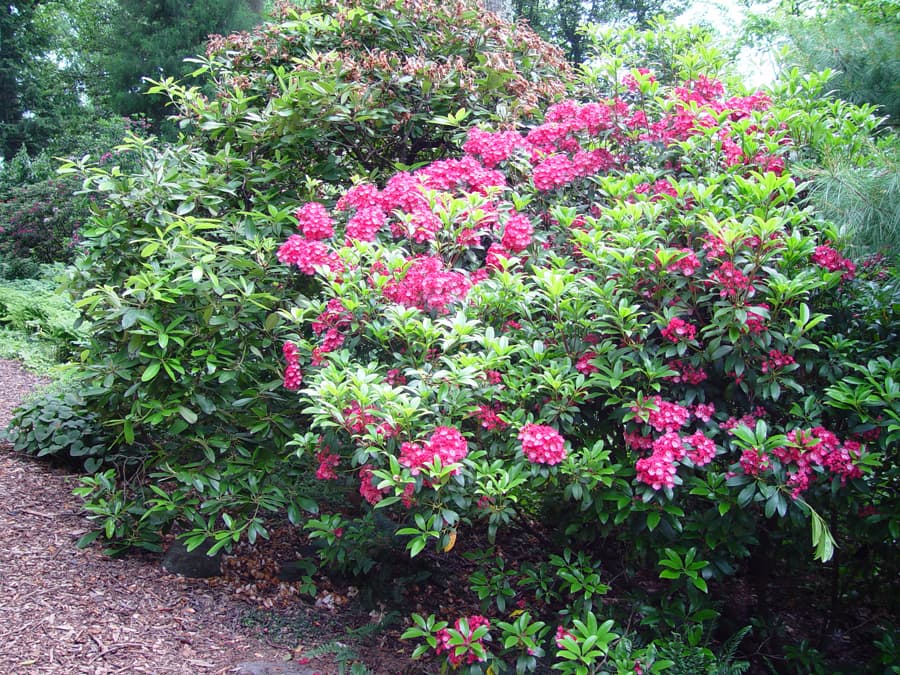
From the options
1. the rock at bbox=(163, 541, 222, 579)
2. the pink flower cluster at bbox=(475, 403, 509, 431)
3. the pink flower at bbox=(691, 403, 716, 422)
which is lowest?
the rock at bbox=(163, 541, 222, 579)

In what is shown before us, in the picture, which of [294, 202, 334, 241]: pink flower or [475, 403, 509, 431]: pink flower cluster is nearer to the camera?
[475, 403, 509, 431]: pink flower cluster

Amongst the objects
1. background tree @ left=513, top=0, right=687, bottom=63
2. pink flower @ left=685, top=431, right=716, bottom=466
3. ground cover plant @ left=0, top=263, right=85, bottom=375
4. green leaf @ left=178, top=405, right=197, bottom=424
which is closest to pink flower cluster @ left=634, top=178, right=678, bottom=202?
pink flower @ left=685, top=431, right=716, bottom=466

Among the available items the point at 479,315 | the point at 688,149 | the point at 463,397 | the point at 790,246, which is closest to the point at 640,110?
the point at 688,149

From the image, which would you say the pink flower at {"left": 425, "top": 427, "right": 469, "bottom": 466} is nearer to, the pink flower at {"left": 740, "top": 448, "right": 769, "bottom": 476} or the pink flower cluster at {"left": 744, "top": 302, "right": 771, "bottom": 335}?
the pink flower at {"left": 740, "top": 448, "right": 769, "bottom": 476}

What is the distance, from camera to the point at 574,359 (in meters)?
2.52

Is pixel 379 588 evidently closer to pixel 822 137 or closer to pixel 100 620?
pixel 100 620

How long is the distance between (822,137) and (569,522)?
2003 millimetres

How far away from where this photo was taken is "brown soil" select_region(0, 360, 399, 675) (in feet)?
8.51

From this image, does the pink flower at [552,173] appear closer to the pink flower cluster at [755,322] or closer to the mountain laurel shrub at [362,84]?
the mountain laurel shrub at [362,84]

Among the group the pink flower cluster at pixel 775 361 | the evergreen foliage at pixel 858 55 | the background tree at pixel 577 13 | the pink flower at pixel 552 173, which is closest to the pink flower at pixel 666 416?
the pink flower cluster at pixel 775 361

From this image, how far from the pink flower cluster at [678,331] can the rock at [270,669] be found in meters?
1.83

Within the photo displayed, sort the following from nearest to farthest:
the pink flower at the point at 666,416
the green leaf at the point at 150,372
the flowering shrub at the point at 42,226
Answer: the pink flower at the point at 666,416 → the green leaf at the point at 150,372 → the flowering shrub at the point at 42,226

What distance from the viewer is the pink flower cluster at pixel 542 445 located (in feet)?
7.29

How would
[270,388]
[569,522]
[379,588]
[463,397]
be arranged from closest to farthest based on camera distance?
[463,397] < [569,522] < [270,388] < [379,588]
